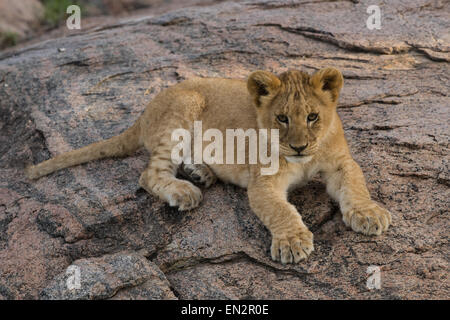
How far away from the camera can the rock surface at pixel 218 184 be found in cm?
395

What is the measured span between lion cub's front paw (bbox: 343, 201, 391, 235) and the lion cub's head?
23.0 inches

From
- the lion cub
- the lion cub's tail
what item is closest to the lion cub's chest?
the lion cub

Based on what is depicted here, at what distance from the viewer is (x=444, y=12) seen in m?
8.12

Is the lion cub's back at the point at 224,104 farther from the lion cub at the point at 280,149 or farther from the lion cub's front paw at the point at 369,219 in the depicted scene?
the lion cub's front paw at the point at 369,219

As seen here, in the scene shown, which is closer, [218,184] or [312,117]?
[312,117]

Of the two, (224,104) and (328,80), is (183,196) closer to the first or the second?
(224,104)

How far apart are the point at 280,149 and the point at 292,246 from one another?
860mm

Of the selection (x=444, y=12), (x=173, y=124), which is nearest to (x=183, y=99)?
(x=173, y=124)

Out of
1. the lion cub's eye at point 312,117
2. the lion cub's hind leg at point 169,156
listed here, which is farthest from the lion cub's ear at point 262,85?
the lion cub's hind leg at point 169,156

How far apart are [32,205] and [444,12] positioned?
21.1 ft

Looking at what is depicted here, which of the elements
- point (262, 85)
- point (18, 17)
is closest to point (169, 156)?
point (262, 85)

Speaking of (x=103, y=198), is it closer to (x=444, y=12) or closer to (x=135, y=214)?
(x=135, y=214)

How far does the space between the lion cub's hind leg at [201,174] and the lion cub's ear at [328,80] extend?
4.62ft

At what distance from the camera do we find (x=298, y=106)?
437cm
